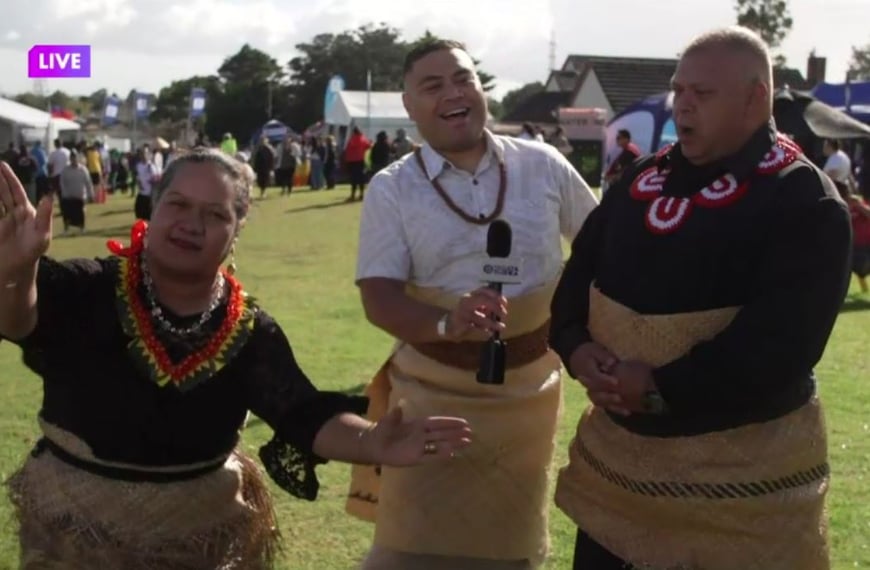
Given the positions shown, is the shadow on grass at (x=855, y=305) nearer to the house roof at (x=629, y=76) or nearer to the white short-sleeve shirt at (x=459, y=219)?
the white short-sleeve shirt at (x=459, y=219)


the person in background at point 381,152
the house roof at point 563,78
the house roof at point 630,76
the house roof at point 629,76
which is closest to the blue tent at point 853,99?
the person in background at point 381,152

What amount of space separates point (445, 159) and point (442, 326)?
60 cm

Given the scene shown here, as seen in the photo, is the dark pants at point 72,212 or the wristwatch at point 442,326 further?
the dark pants at point 72,212

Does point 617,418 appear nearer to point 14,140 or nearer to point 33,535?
point 33,535

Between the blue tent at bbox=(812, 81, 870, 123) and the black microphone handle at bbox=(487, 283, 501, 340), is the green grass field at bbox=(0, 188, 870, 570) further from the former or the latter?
the blue tent at bbox=(812, 81, 870, 123)

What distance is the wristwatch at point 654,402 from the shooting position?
9.23ft

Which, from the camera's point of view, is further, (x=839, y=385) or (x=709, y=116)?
(x=839, y=385)

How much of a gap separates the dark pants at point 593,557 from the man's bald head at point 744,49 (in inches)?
46.7

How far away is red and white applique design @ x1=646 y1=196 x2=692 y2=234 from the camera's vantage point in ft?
Answer: 9.48

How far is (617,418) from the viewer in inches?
121

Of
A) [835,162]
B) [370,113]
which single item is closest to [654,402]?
[835,162]

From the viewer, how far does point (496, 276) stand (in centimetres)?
→ 304

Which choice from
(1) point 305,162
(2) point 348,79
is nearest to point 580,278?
(1) point 305,162

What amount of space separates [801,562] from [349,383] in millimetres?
5646
